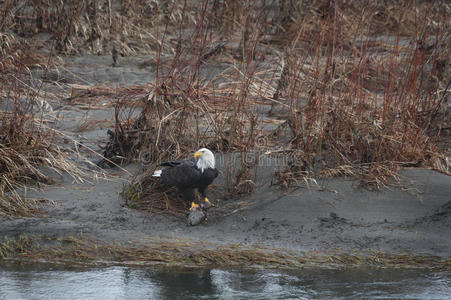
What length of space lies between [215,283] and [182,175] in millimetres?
1069

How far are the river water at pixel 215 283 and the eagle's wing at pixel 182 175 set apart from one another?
786 millimetres

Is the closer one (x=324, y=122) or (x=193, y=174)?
(x=193, y=174)

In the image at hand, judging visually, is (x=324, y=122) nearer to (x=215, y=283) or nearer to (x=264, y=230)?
(x=264, y=230)

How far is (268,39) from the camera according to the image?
962 centimetres

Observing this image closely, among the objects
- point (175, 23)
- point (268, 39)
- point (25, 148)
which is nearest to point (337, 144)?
point (25, 148)

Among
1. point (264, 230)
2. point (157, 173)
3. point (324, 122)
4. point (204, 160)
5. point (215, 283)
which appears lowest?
point (215, 283)

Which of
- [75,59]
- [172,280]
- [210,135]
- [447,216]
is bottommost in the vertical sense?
[172,280]

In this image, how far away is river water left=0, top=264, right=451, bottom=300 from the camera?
14.0ft

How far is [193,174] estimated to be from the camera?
518cm

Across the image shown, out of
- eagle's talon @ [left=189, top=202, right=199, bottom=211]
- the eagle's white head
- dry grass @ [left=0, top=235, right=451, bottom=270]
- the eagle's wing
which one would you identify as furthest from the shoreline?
the eagle's white head

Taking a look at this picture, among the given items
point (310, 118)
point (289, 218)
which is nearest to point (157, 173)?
point (289, 218)

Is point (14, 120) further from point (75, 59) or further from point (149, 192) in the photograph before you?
point (75, 59)

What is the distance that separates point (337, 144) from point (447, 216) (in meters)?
1.09

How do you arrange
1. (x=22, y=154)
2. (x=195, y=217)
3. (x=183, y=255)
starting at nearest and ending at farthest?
(x=183, y=255) < (x=195, y=217) < (x=22, y=154)
